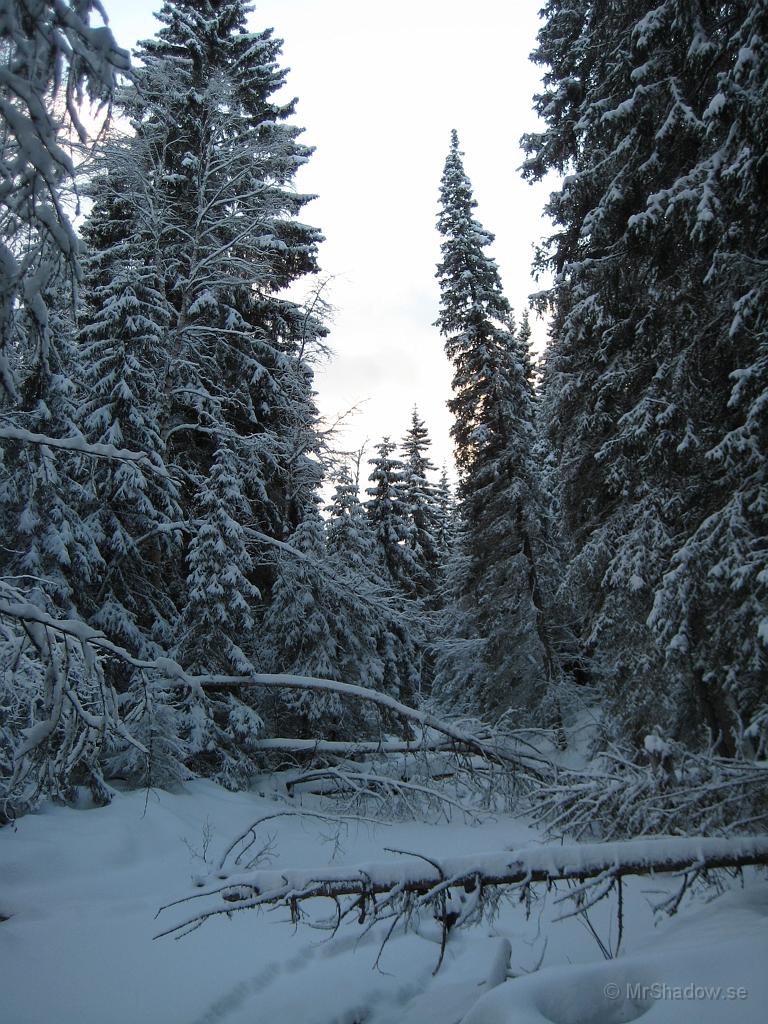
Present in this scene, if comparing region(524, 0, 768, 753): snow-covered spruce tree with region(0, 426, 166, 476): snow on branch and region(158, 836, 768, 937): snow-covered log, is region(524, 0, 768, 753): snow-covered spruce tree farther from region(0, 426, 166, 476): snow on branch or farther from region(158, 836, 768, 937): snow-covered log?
region(0, 426, 166, 476): snow on branch

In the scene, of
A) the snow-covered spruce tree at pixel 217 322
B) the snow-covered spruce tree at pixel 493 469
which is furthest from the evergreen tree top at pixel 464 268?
the snow-covered spruce tree at pixel 217 322

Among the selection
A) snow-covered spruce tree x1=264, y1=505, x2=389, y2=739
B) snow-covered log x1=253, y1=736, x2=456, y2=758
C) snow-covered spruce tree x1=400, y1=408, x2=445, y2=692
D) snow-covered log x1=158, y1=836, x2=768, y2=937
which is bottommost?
snow-covered log x1=253, y1=736, x2=456, y2=758

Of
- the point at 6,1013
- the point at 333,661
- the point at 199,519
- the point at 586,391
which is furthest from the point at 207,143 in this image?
the point at 6,1013

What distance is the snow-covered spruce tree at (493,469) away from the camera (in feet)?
54.3

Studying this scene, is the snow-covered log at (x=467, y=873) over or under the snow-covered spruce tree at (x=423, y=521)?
under

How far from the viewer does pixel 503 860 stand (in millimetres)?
3385

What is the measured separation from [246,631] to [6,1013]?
7141mm

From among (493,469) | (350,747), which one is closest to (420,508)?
(493,469)

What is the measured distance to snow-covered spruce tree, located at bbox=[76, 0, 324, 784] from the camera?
10133 millimetres

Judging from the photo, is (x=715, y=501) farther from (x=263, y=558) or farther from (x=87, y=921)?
(x=263, y=558)

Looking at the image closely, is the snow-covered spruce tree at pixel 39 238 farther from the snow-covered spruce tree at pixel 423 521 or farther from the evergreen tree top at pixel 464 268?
the snow-covered spruce tree at pixel 423 521

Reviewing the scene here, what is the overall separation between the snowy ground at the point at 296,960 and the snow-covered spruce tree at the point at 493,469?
36.3 ft

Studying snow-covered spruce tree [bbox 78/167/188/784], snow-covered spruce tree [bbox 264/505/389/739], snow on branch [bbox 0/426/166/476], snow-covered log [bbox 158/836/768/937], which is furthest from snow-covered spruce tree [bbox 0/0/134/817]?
snow-covered spruce tree [bbox 264/505/389/739]

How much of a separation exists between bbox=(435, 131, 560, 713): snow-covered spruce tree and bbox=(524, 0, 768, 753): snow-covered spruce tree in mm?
5037
